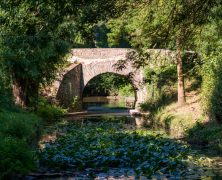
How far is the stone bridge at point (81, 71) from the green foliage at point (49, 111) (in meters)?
1.99

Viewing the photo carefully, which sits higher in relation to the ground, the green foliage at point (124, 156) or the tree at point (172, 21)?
the tree at point (172, 21)

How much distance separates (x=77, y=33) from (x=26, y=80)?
540 inches

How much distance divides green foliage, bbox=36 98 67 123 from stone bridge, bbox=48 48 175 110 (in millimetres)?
1987

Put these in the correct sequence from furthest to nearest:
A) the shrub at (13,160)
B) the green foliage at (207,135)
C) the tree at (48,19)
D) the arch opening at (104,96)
Answer: 1. the arch opening at (104,96)
2. the green foliage at (207,135)
3. the shrub at (13,160)
4. the tree at (48,19)

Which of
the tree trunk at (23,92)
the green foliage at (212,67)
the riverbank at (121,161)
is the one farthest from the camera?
the tree trunk at (23,92)

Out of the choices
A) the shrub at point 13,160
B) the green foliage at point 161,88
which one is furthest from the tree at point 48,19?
the green foliage at point 161,88

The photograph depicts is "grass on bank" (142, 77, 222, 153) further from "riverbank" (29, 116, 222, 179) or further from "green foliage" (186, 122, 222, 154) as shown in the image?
"riverbank" (29, 116, 222, 179)

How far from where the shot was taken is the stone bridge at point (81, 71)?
1227 inches

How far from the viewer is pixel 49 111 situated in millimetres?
27250

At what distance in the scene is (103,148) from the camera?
1350 cm

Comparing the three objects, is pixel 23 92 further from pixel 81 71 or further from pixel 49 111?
pixel 81 71

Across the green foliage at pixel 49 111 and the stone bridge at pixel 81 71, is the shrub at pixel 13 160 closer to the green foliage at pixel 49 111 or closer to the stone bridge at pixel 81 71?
the green foliage at pixel 49 111

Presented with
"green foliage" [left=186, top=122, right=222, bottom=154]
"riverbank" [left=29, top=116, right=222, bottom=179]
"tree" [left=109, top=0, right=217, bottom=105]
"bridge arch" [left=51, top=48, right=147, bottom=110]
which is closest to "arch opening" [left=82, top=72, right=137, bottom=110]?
"bridge arch" [left=51, top=48, right=147, bottom=110]

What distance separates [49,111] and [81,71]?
21.7 ft
